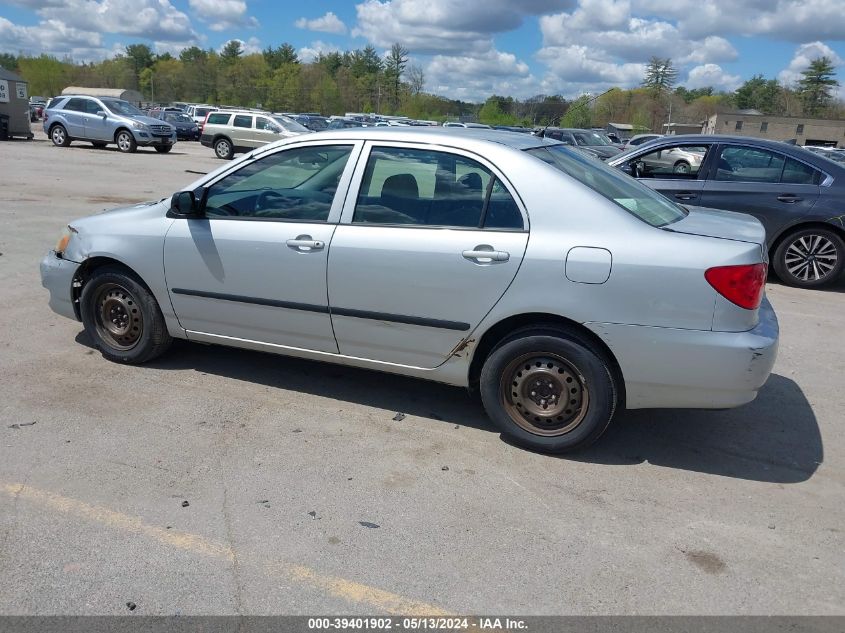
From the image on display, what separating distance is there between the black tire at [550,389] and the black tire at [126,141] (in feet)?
80.2

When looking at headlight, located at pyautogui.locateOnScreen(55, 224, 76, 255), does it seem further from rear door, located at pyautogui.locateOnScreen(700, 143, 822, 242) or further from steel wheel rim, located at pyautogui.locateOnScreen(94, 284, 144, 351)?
rear door, located at pyautogui.locateOnScreen(700, 143, 822, 242)

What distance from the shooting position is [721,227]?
13.1 feet

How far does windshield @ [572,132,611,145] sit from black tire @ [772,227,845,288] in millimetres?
15254

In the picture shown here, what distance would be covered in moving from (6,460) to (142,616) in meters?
1.62

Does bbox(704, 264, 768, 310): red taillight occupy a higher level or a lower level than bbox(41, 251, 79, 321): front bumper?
higher

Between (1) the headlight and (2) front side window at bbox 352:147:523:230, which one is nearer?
(2) front side window at bbox 352:147:523:230

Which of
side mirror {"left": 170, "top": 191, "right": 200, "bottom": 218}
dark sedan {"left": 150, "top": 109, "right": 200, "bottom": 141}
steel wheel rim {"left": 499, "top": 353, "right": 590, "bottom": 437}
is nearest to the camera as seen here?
steel wheel rim {"left": 499, "top": 353, "right": 590, "bottom": 437}

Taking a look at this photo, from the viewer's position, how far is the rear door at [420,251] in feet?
12.7

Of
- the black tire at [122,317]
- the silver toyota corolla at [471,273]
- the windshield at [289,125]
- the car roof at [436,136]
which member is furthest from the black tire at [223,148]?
the car roof at [436,136]

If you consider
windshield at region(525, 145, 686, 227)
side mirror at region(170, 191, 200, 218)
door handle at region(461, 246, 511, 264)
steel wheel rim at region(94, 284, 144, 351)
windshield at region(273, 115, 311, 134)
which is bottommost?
Answer: steel wheel rim at region(94, 284, 144, 351)

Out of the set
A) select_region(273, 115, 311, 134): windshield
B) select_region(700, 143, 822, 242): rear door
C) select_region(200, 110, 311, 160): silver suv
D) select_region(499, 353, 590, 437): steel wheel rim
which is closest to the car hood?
select_region(499, 353, 590, 437): steel wheel rim

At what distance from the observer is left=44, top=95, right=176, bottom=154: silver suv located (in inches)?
990

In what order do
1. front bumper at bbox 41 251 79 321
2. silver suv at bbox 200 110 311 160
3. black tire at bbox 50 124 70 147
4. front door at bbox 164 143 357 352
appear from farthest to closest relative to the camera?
1. silver suv at bbox 200 110 311 160
2. black tire at bbox 50 124 70 147
3. front bumper at bbox 41 251 79 321
4. front door at bbox 164 143 357 352

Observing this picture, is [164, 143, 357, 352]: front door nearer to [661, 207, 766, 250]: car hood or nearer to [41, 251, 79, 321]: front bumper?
[41, 251, 79, 321]: front bumper
